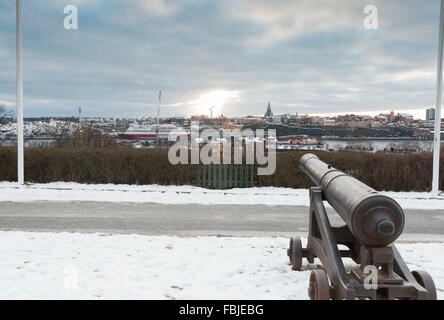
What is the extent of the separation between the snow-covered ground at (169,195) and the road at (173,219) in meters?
0.84

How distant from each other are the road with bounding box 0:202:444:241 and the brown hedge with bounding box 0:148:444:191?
436 centimetres

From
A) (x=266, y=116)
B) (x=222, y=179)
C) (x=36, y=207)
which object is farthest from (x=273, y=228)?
(x=266, y=116)

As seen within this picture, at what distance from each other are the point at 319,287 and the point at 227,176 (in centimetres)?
1136

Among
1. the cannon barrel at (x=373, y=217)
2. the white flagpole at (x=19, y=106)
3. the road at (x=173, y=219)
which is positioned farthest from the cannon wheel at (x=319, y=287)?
the white flagpole at (x=19, y=106)

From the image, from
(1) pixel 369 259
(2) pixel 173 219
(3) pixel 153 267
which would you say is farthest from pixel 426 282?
(2) pixel 173 219

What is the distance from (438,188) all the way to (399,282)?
1232cm

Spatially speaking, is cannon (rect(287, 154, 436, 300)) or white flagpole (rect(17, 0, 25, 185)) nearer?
cannon (rect(287, 154, 436, 300))

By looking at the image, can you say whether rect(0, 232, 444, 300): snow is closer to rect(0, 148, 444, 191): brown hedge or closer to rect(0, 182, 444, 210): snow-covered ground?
rect(0, 182, 444, 210): snow-covered ground

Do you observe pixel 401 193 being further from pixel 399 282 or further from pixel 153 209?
pixel 399 282

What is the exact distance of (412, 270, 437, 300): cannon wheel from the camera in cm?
424
